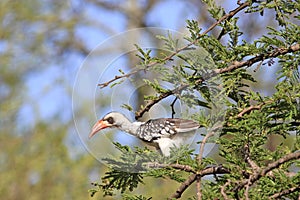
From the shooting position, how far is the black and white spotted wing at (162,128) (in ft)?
2.44

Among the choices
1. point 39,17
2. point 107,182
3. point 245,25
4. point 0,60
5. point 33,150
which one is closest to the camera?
point 107,182

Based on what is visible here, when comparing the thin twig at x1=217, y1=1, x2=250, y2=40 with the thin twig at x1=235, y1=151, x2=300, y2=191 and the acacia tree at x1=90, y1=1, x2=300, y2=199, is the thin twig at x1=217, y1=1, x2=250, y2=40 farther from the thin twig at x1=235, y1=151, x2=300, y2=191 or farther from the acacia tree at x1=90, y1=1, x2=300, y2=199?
the thin twig at x1=235, y1=151, x2=300, y2=191

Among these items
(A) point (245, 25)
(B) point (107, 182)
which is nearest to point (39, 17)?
(A) point (245, 25)

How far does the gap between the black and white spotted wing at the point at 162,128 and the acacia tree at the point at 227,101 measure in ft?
0.06

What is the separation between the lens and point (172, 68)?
754 millimetres

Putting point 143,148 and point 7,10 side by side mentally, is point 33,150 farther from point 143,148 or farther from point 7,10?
point 143,148

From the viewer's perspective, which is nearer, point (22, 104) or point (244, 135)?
point (244, 135)

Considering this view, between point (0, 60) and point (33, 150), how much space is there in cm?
88

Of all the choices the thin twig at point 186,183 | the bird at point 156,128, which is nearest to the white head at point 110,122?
the bird at point 156,128

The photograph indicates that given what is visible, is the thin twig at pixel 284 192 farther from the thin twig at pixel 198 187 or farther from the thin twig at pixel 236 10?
the thin twig at pixel 236 10

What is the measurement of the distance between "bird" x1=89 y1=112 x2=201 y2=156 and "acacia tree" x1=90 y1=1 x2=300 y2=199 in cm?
2

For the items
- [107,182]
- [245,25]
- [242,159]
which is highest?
[245,25]

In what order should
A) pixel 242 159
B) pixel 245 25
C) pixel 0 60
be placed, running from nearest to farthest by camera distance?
pixel 242 159 → pixel 245 25 → pixel 0 60

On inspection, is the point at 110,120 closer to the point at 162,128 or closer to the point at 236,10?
the point at 162,128
